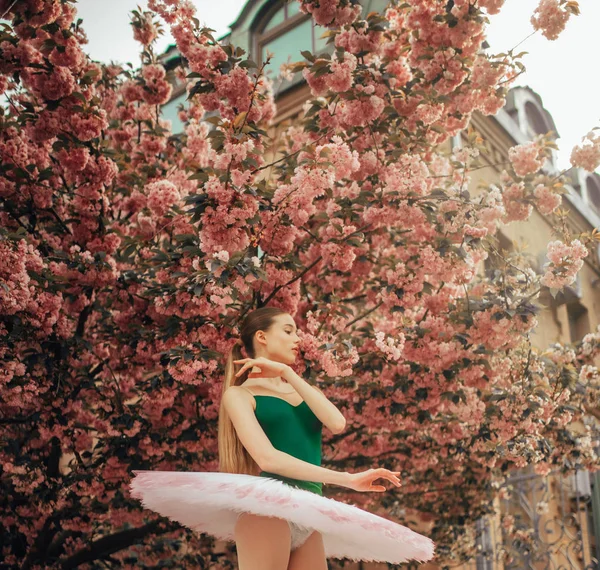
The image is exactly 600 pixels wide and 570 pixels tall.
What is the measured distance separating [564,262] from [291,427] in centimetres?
323

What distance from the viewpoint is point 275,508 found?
2400 millimetres

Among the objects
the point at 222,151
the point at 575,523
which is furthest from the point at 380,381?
the point at 575,523

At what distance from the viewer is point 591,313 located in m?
15.8

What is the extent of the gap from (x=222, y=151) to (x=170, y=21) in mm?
1878

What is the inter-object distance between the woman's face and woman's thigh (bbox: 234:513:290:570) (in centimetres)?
73

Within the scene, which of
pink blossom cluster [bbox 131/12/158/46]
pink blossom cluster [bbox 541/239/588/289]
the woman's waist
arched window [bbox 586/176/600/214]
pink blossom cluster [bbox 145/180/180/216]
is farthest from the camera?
arched window [bbox 586/176/600/214]

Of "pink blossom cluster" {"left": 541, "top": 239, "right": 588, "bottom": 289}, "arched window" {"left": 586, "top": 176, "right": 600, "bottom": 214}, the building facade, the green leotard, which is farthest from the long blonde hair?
"arched window" {"left": 586, "top": 176, "right": 600, "bottom": 214}

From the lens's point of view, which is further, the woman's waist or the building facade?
the building facade

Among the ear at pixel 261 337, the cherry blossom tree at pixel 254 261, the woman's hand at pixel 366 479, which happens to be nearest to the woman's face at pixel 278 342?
the ear at pixel 261 337

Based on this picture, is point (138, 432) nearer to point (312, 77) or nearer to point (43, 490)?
point (43, 490)

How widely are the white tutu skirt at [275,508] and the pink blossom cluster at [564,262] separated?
3.08 m

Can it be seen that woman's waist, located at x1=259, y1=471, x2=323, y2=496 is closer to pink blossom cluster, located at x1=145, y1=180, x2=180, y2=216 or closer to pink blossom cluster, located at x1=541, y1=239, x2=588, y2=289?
pink blossom cluster, located at x1=541, y1=239, x2=588, y2=289

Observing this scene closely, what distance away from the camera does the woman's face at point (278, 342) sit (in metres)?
3.06

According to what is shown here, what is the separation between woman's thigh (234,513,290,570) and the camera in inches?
103
